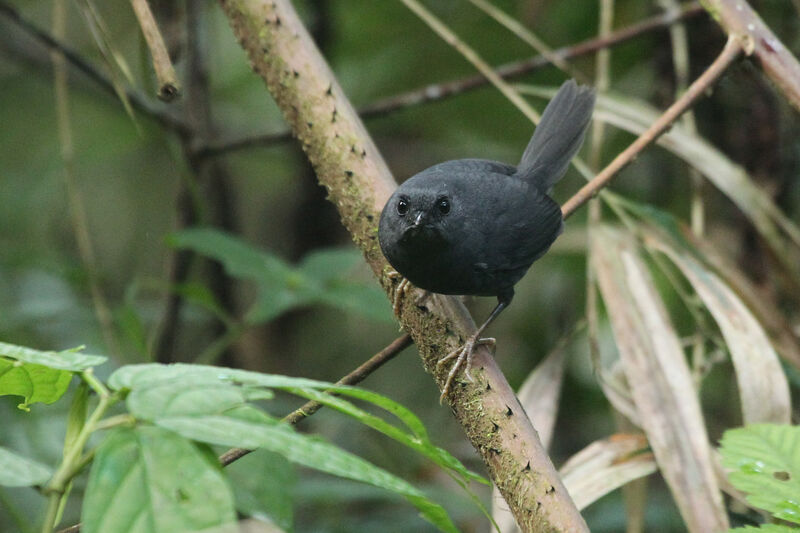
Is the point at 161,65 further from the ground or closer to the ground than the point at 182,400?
further from the ground

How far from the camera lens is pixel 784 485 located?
57.3 inches

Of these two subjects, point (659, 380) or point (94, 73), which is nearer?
point (659, 380)

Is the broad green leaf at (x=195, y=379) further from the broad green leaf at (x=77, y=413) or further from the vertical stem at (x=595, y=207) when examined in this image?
the vertical stem at (x=595, y=207)

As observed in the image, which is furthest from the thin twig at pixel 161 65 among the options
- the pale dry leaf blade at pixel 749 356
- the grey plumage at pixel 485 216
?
the pale dry leaf blade at pixel 749 356

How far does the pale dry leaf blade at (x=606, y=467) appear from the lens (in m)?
2.17

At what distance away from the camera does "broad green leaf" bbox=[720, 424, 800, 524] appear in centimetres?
139

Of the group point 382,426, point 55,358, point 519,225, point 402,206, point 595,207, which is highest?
point 595,207

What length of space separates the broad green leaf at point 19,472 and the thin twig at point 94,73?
2.73m

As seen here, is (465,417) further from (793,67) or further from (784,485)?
(793,67)

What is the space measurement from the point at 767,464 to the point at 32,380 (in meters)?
1.36

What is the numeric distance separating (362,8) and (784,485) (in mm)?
4085

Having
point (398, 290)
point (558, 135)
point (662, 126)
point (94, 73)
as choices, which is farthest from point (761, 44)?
point (94, 73)

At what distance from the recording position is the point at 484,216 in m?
2.58

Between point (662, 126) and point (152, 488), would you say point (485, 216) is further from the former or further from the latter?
point (152, 488)
